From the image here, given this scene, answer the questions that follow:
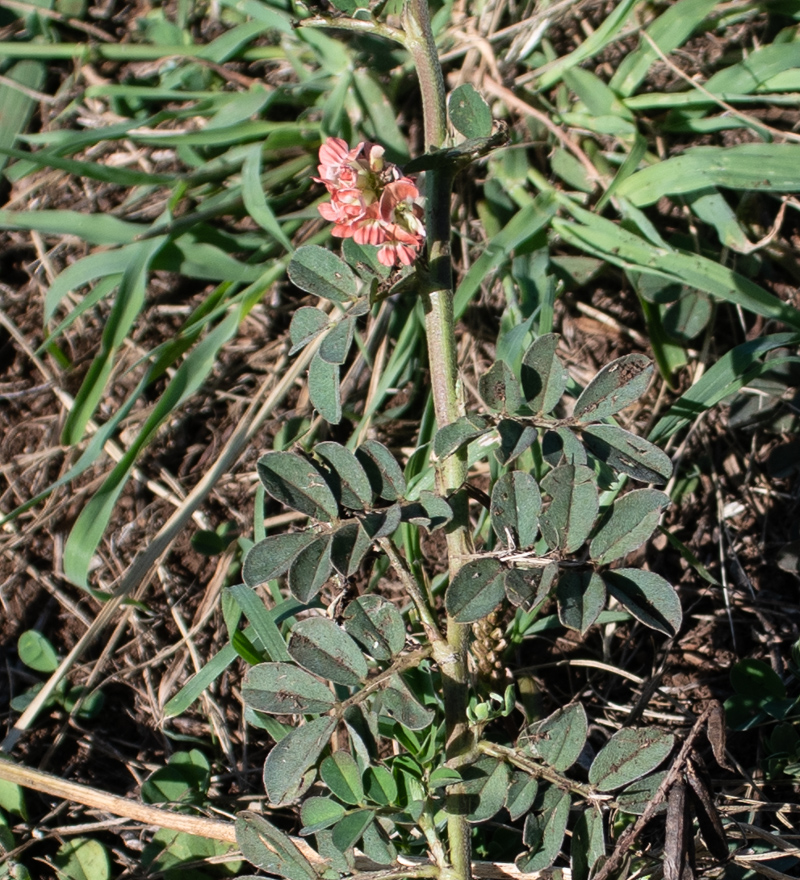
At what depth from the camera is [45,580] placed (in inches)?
81.2

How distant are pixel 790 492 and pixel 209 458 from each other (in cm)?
138

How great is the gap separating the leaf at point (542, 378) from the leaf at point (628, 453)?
0.07 meters

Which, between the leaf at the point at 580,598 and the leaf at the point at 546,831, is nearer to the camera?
the leaf at the point at 580,598

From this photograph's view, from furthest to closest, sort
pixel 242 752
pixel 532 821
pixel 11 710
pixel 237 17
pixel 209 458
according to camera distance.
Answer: pixel 237 17 → pixel 209 458 → pixel 11 710 → pixel 242 752 → pixel 532 821

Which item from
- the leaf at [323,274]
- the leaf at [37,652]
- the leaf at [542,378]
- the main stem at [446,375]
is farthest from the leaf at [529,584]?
the leaf at [37,652]

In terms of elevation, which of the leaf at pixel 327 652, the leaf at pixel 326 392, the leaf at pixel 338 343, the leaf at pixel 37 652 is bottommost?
the leaf at pixel 37 652

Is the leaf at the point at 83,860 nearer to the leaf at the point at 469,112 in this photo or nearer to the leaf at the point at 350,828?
the leaf at the point at 350,828

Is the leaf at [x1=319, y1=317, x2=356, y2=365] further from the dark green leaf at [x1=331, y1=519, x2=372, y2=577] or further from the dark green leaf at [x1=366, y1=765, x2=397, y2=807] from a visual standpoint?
the dark green leaf at [x1=366, y1=765, x2=397, y2=807]

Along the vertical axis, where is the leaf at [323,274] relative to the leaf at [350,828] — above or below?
above

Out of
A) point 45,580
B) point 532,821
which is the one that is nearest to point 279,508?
point 45,580

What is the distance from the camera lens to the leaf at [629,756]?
1.19m

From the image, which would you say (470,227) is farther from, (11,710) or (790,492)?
(11,710)

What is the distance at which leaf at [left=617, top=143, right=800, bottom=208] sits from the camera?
1869mm

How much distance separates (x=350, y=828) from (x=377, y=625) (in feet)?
0.94
